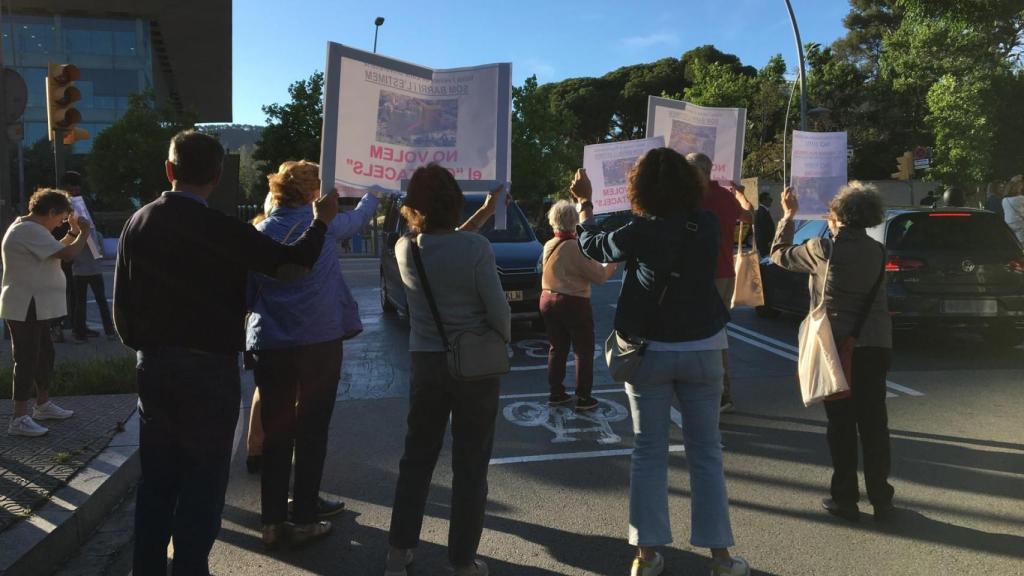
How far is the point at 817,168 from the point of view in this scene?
24.8 ft

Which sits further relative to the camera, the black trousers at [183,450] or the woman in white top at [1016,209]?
the woman in white top at [1016,209]

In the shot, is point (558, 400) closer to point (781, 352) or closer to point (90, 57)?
point (781, 352)

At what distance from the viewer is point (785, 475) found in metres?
4.79

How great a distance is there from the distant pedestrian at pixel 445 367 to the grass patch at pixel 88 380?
15.0 feet

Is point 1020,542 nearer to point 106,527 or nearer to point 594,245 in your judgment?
point 594,245

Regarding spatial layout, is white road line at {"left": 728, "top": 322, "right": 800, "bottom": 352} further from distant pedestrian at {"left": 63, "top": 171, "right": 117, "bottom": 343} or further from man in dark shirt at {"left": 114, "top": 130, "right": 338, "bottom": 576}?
distant pedestrian at {"left": 63, "top": 171, "right": 117, "bottom": 343}

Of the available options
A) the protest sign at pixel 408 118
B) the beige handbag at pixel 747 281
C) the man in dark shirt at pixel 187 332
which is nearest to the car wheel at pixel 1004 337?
the beige handbag at pixel 747 281

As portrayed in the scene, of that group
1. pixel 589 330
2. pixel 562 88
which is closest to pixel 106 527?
pixel 589 330

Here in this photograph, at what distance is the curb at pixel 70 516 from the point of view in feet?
11.7

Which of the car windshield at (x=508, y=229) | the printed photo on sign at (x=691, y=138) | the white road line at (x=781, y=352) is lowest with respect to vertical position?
the white road line at (x=781, y=352)

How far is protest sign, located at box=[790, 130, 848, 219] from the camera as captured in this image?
751cm

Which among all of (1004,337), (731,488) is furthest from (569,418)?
(1004,337)

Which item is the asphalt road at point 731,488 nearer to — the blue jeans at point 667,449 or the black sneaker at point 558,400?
the black sneaker at point 558,400

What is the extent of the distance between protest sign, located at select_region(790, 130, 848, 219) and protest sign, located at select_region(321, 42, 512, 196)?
12.8ft
